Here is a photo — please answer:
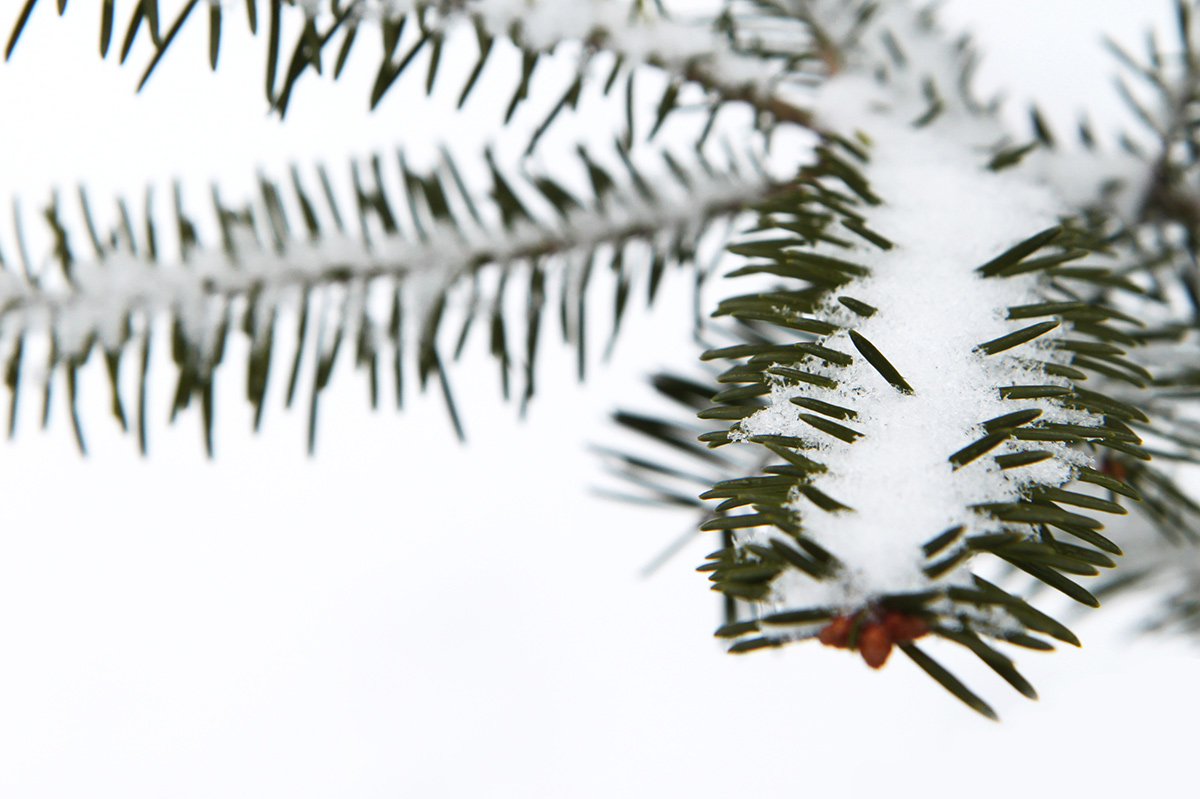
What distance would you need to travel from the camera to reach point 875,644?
140 mm

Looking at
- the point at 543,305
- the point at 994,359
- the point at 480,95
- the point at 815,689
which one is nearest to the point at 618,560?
the point at 815,689

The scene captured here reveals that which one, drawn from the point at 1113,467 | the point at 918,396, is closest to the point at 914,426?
A: the point at 918,396

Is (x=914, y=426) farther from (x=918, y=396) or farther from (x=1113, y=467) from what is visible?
(x=1113, y=467)

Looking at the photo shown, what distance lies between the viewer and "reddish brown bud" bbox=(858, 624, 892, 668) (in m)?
0.14

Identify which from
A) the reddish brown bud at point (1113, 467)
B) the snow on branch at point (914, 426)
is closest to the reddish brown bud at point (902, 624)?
the snow on branch at point (914, 426)

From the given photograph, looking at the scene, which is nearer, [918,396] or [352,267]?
[918,396]

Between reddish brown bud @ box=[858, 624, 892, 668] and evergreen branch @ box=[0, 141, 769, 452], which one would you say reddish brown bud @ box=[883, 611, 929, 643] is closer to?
reddish brown bud @ box=[858, 624, 892, 668]

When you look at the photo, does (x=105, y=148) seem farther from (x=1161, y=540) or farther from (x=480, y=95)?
(x=1161, y=540)

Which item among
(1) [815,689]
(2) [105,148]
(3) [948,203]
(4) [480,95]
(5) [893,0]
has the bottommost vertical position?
(1) [815,689]

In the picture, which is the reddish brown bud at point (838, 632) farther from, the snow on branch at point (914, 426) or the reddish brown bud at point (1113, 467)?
the reddish brown bud at point (1113, 467)

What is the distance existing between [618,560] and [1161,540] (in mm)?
658

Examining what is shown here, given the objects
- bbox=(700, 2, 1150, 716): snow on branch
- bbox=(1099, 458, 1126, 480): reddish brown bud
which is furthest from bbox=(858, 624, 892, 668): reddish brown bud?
bbox=(1099, 458, 1126, 480): reddish brown bud

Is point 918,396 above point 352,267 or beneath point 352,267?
beneath

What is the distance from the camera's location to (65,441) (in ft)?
3.24
